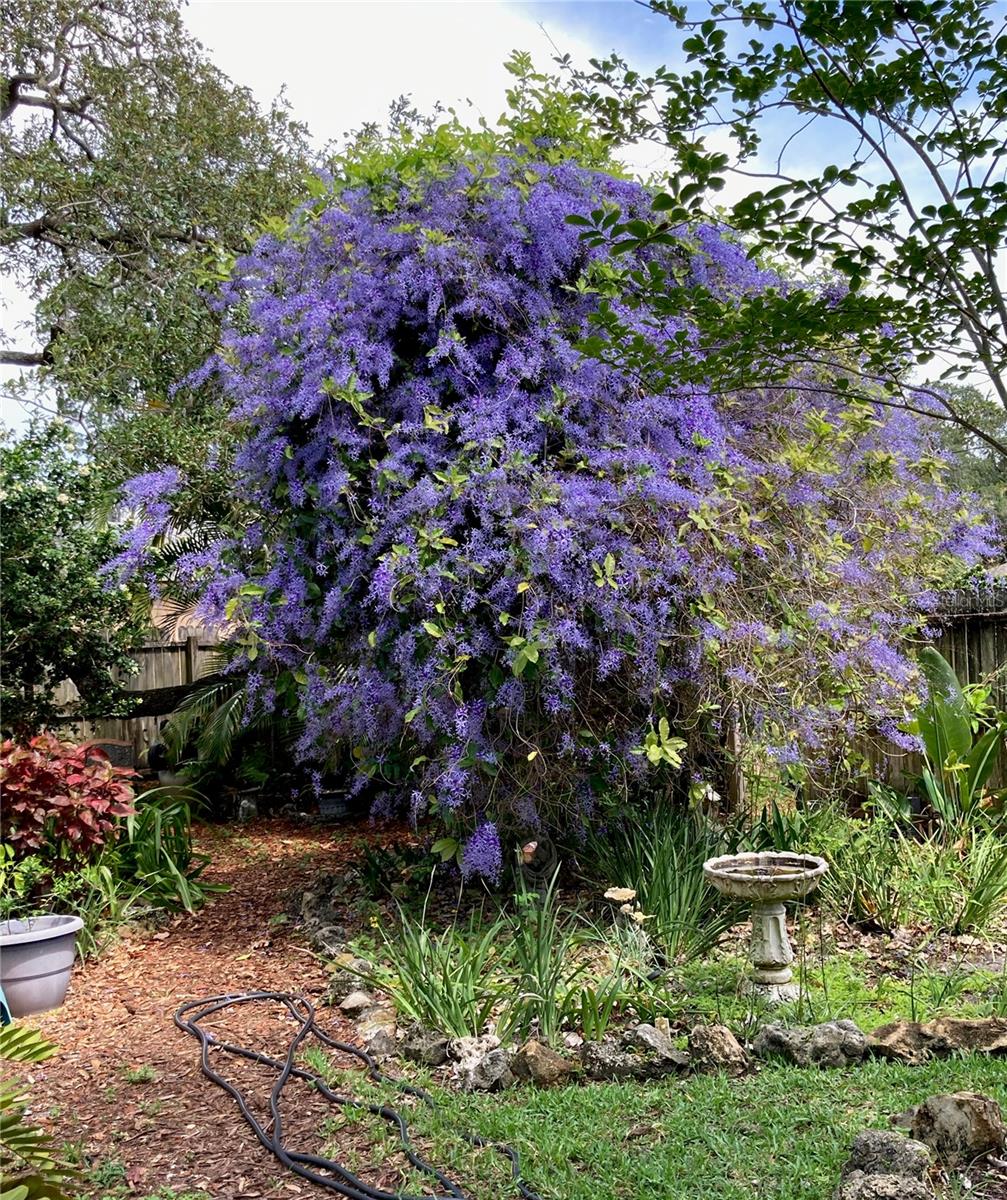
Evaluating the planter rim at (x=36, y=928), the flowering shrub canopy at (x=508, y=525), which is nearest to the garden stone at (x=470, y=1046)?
the flowering shrub canopy at (x=508, y=525)

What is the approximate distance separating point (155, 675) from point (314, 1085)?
25.9 ft

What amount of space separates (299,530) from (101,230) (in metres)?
6.63

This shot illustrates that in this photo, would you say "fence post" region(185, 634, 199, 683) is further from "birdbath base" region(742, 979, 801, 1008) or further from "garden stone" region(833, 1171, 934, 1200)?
"garden stone" region(833, 1171, 934, 1200)

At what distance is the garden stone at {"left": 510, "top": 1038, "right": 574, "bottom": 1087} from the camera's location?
10.7 feet

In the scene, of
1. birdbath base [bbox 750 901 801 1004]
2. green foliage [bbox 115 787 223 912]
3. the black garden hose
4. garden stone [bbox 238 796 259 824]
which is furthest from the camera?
garden stone [bbox 238 796 259 824]

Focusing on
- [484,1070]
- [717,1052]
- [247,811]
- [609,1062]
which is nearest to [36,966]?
[484,1070]

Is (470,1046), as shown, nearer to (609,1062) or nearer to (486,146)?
(609,1062)

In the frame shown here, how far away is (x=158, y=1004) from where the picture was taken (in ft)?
14.0

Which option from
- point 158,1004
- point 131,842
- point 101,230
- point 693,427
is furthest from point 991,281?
point 101,230

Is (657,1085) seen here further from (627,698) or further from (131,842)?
(131,842)

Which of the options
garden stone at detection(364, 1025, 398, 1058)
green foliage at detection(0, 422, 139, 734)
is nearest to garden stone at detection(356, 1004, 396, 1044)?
garden stone at detection(364, 1025, 398, 1058)

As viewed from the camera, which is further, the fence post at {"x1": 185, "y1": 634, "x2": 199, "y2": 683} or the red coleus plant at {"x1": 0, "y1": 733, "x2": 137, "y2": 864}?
the fence post at {"x1": 185, "y1": 634, "x2": 199, "y2": 683}

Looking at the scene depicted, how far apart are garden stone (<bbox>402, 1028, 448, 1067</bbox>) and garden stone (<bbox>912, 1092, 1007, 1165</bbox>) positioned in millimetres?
1615

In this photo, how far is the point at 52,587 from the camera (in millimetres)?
7363
